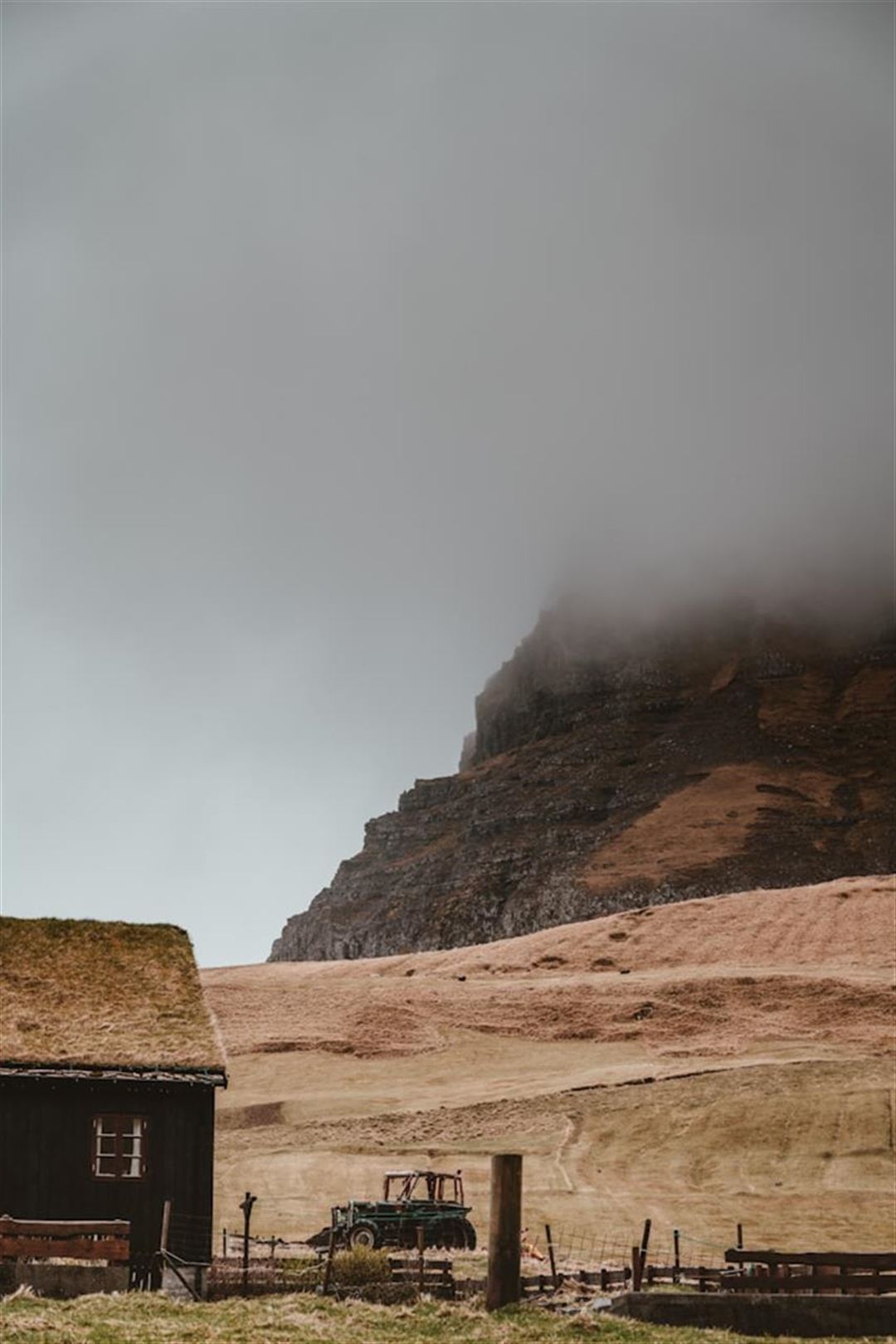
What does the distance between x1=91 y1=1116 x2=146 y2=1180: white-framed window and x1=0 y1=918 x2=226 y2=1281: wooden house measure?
0.05 feet

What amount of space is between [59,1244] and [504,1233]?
22.3 ft

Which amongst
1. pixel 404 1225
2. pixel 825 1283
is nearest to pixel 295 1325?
pixel 825 1283

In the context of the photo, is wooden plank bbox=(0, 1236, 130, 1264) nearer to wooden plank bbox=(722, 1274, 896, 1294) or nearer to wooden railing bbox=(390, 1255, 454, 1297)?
wooden railing bbox=(390, 1255, 454, 1297)

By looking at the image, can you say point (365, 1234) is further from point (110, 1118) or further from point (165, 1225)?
point (165, 1225)

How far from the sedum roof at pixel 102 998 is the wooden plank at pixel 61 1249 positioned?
6.99 m

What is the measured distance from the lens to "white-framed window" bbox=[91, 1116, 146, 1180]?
32.7 metres

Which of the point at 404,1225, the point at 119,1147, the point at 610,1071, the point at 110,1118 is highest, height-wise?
the point at 610,1071

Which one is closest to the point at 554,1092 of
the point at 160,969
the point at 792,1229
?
the point at 792,1229

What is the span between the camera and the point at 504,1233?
23.0m

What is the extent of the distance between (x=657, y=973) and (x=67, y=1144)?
271ft

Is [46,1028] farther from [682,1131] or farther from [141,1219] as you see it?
[682,1131]

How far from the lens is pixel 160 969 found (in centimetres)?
3659

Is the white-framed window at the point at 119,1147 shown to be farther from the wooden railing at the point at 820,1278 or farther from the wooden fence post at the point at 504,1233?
the wooden railing at the point at 820,1278

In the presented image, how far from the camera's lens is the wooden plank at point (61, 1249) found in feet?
81.3
